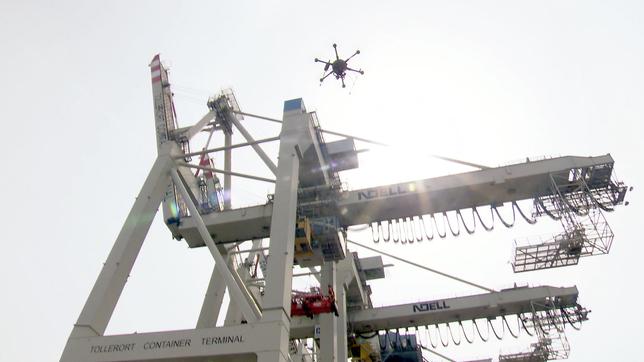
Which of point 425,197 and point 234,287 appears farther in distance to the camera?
point 425,197

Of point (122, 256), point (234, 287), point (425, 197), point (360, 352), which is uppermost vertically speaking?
point (425, 197)

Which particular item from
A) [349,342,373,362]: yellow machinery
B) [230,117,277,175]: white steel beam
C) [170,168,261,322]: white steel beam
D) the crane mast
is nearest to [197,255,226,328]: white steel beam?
the crane mast

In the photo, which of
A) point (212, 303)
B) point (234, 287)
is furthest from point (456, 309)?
point (234, 287)

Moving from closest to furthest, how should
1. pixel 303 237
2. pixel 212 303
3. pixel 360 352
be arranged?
1. pixel 303 237
2. pixel 212 303
3. pixel 360 352

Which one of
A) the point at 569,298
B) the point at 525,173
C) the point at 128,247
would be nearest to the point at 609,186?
the point at 525,173

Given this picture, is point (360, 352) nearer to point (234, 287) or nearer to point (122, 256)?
point (234, 287)

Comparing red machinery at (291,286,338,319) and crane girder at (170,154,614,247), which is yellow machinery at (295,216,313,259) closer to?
crane girder at (170,154,614,247)
